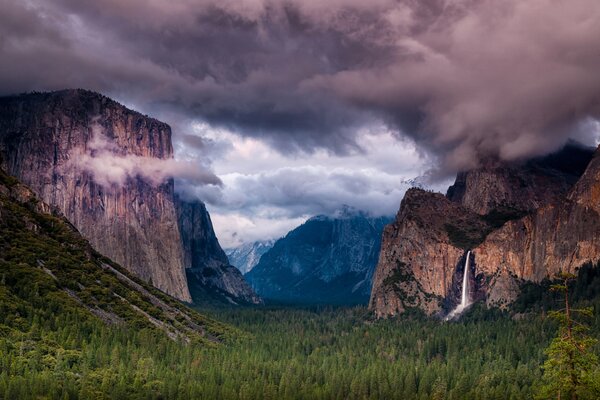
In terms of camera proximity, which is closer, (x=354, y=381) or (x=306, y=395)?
(x=306, y=395)

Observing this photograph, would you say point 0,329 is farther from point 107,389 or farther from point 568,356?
point 568,356

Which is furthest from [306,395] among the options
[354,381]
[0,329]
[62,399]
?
[0,329]

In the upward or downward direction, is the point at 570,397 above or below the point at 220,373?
above

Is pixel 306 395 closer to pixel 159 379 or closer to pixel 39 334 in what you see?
pixel 159 379

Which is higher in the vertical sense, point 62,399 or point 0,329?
point 0,329

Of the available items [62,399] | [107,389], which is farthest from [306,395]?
[62,399]

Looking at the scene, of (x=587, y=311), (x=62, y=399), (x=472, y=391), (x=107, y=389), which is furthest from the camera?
(x=472, y=391)

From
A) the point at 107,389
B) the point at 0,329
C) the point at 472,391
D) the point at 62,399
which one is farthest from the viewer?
the point at 472,391

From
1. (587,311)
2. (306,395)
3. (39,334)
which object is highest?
(587,311)

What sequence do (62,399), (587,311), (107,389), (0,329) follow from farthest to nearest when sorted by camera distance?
(0,329)
(107,389)
(62,399)
(587,311)
